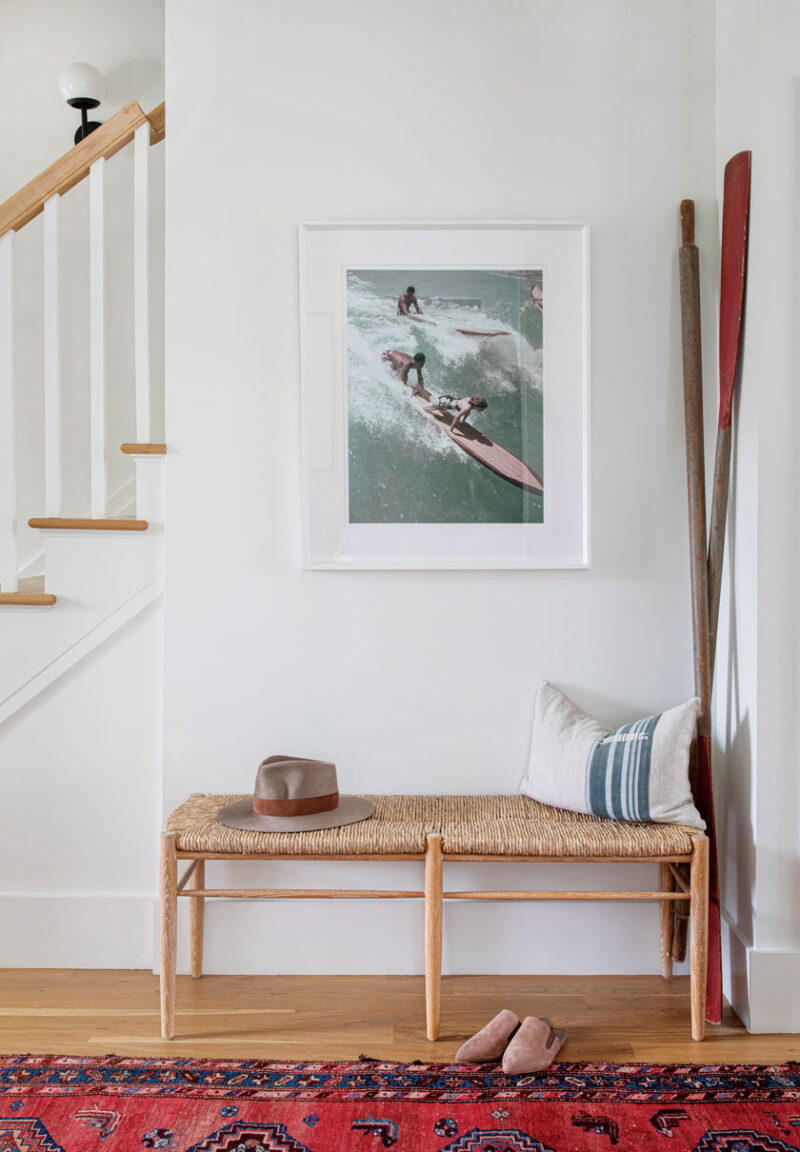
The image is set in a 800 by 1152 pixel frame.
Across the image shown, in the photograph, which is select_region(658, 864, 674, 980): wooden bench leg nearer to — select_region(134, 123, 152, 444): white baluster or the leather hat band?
the leather hat band

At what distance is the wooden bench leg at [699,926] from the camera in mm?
1920

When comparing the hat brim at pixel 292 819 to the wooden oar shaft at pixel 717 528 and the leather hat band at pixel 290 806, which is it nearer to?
the leather hat band at pixel 290 806

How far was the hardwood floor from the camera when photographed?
1920 mm

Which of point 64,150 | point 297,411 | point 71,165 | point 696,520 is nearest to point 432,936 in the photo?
point 696,520

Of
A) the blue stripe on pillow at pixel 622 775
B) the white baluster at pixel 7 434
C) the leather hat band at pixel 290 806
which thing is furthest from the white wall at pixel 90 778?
the blue stripe on pillow at pixel 622 775

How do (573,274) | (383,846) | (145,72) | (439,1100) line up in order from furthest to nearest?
(145,72) < (573,274) < (383,846) < (439,1100)

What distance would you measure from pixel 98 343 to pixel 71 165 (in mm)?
471

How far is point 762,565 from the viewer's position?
2.02 m

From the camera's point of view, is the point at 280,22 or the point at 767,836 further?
the point at 280,22

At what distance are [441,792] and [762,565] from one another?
97cm

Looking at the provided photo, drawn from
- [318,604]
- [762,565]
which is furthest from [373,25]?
Answer: [762,565]

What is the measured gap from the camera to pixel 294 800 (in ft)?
6.68

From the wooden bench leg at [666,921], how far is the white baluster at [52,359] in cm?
182

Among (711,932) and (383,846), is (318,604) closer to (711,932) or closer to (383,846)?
(383,846)
